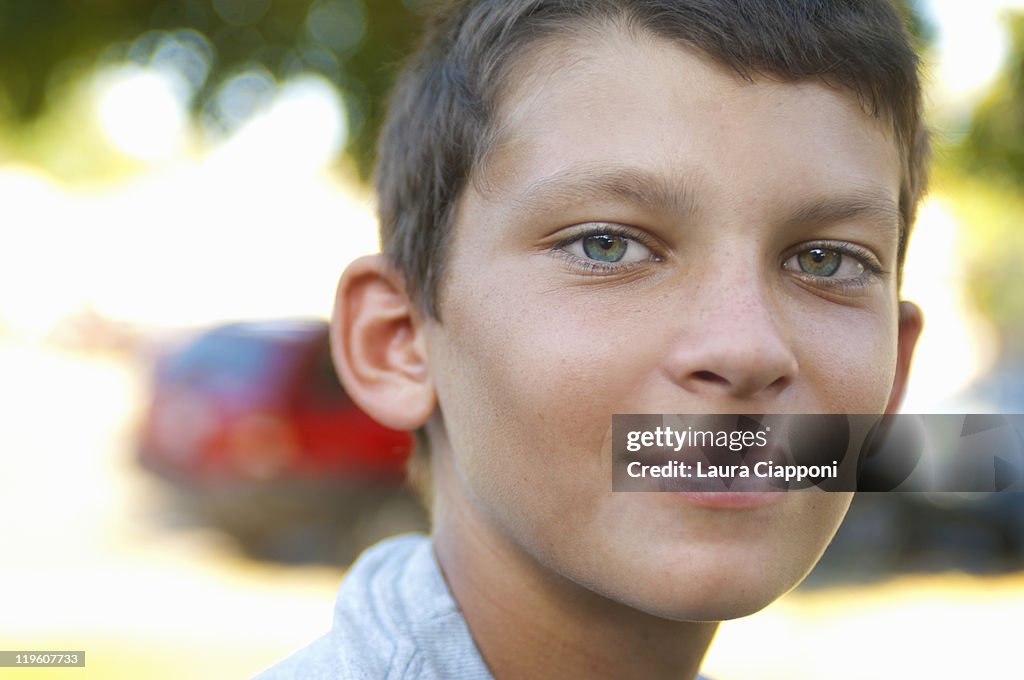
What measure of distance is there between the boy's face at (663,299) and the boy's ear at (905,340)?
40 centimetres

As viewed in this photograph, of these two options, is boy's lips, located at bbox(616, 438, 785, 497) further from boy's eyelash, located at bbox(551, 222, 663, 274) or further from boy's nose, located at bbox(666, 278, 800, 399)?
boy's eyelash, located at bbox(551, 222, 663, 274)

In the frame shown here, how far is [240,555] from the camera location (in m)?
8.50

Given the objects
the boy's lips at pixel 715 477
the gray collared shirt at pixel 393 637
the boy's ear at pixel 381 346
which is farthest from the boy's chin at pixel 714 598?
the boy's ear at pixel 381 346

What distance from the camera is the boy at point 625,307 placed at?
1500 mm

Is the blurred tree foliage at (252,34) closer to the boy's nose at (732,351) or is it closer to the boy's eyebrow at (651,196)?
the boy's eyebrow at (651,196)

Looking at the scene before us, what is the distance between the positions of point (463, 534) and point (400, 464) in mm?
6596

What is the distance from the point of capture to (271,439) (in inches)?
321

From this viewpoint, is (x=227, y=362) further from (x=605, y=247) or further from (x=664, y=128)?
(x=664, y=128)

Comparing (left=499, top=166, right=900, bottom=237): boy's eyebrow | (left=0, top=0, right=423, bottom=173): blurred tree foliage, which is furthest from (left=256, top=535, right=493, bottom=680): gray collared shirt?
(left=0, top=0, right=423, bottom=173): blurred tree foliage

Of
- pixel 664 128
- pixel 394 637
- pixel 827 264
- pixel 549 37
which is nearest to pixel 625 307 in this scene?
pixel 664 128

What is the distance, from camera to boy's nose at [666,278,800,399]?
1.44 m

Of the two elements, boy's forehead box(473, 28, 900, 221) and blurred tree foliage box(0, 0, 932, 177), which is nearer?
boy's forehead box(473, 28, 900, 221)

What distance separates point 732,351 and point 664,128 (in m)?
0.38

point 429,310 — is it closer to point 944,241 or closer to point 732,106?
point 732,106
